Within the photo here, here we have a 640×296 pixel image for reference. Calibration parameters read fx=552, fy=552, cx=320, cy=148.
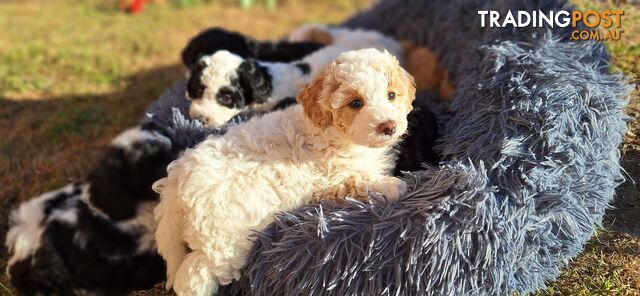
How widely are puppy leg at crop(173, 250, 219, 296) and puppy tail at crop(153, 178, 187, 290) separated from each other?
0.17 meters

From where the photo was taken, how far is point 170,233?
257 centimetres

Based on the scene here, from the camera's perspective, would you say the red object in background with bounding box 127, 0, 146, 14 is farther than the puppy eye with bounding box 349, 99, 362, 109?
Yes

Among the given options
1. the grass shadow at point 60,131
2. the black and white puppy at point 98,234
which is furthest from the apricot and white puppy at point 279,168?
the grass shadow at point 60,131

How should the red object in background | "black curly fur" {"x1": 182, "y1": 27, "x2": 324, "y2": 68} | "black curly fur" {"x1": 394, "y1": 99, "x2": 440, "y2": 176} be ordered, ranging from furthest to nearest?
the red object in background < "black curly fur" {"x1": 182, "y1": 27, "x2": 324, "y2": 68} < "black curly fur" {"x1": 394, "y1": 99, "x2": 440, "y2": 176}

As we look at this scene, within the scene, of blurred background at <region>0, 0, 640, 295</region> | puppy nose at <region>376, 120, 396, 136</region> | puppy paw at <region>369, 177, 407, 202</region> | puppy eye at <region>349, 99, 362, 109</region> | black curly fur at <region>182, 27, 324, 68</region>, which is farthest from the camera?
black curly fur at <region>182, 27, 324, 68</region>

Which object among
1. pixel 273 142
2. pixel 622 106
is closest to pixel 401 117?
pixel 273 142

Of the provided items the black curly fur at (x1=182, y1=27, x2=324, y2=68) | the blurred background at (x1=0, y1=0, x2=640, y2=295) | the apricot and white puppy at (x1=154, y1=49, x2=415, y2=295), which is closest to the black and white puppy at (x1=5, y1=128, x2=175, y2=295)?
the blurred background at (x1=0, y1=0, x2=640, y2=295)

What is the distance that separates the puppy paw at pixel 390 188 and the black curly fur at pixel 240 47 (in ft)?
6.98

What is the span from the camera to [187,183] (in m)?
2.47

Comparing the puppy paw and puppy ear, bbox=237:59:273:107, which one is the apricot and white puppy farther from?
puppy ear, bbox=237:59:273:107

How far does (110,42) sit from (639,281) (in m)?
5.83

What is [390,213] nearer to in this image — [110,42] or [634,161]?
[634,161]

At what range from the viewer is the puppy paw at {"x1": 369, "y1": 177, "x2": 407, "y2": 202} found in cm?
258

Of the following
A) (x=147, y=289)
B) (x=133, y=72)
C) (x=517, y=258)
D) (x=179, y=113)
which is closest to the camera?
(x=517, y=258)
